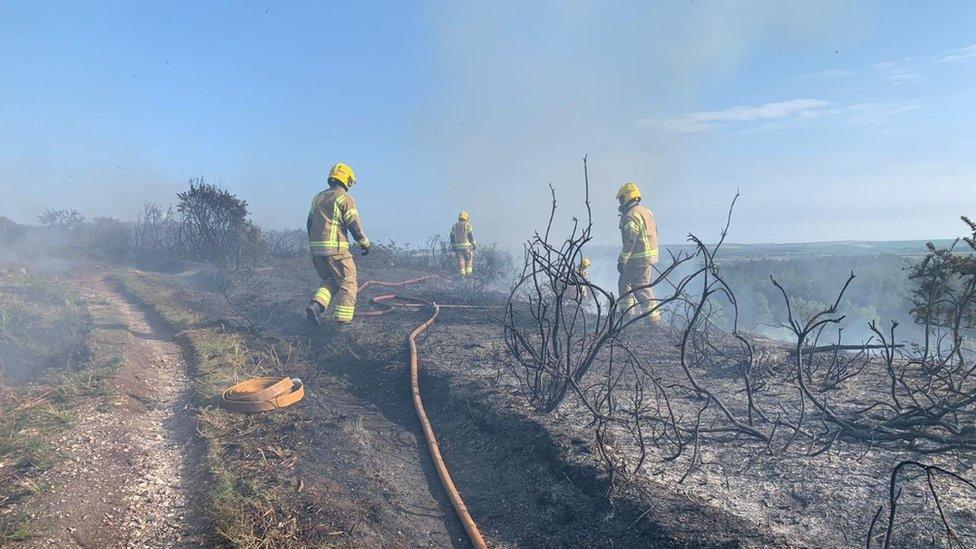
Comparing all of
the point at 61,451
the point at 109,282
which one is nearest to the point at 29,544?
the point at 61,451

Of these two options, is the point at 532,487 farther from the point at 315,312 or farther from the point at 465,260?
the point at 465,260

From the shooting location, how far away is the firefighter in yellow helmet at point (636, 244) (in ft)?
29.5

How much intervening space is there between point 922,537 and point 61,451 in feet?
18.1

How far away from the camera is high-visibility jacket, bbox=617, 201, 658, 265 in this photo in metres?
9.00

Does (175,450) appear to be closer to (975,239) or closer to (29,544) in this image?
(29,544)

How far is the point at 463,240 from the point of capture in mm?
A: 15328

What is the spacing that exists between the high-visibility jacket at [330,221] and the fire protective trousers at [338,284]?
128 mm

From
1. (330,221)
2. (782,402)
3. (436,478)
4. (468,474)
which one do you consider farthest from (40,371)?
(782,402)

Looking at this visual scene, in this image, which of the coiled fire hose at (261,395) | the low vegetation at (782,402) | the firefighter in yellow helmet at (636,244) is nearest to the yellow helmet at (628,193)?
the firefighter in yellow helmet at (636,244)

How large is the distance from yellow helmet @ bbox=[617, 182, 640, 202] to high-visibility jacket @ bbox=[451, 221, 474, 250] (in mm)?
6696

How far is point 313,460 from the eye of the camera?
13.3 ft

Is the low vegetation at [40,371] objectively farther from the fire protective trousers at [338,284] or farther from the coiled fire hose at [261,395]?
the fire protective trousers at [338,284]

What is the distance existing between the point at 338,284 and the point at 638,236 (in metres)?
5.10

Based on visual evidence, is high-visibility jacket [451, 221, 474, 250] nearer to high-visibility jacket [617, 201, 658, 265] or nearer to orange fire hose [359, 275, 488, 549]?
high-visibility jacket [617, 201, 658, 265]
